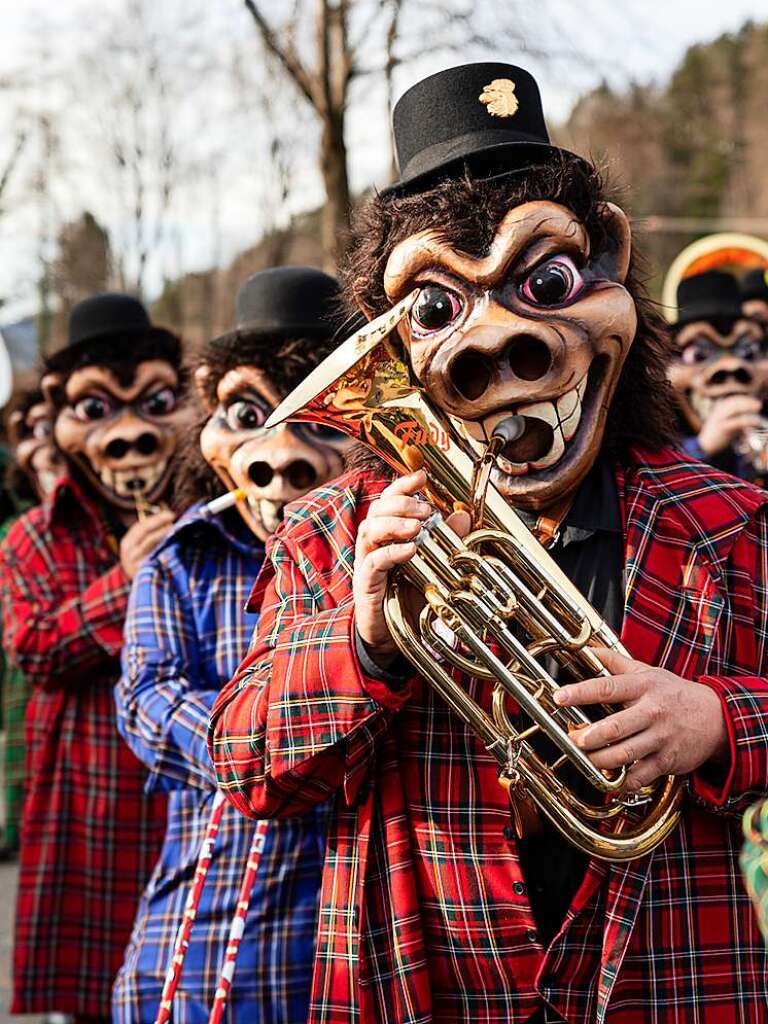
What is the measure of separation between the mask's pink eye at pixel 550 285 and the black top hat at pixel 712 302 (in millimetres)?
3207

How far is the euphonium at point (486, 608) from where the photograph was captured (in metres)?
2.06

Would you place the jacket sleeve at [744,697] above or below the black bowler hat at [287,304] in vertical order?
below

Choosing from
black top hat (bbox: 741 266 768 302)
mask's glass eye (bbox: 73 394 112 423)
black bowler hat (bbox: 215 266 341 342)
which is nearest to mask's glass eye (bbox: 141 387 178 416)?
mask's glass eye (bbox: 73 394 112 423)

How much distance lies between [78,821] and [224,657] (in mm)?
1247

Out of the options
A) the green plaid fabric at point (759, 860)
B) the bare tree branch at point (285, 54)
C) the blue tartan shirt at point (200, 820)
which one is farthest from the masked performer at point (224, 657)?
the bare tree branch at point (285, 54)

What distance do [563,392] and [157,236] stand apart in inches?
682

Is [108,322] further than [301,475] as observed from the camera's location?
Yes

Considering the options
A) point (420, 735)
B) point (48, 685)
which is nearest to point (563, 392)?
point (420, 735)

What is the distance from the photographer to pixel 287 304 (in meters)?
3.40

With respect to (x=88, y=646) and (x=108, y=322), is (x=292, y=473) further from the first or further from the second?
(x=108, y=322)

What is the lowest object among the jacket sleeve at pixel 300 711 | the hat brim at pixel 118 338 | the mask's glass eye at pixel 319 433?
the jacket sleeve at pixel 300 711

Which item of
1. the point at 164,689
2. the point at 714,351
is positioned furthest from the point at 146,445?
the point at 714,351

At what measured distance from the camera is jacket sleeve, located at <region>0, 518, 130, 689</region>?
12.7 ft

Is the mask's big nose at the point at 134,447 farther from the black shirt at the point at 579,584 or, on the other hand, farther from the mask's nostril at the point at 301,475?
the black shirt at the point at 579,584
